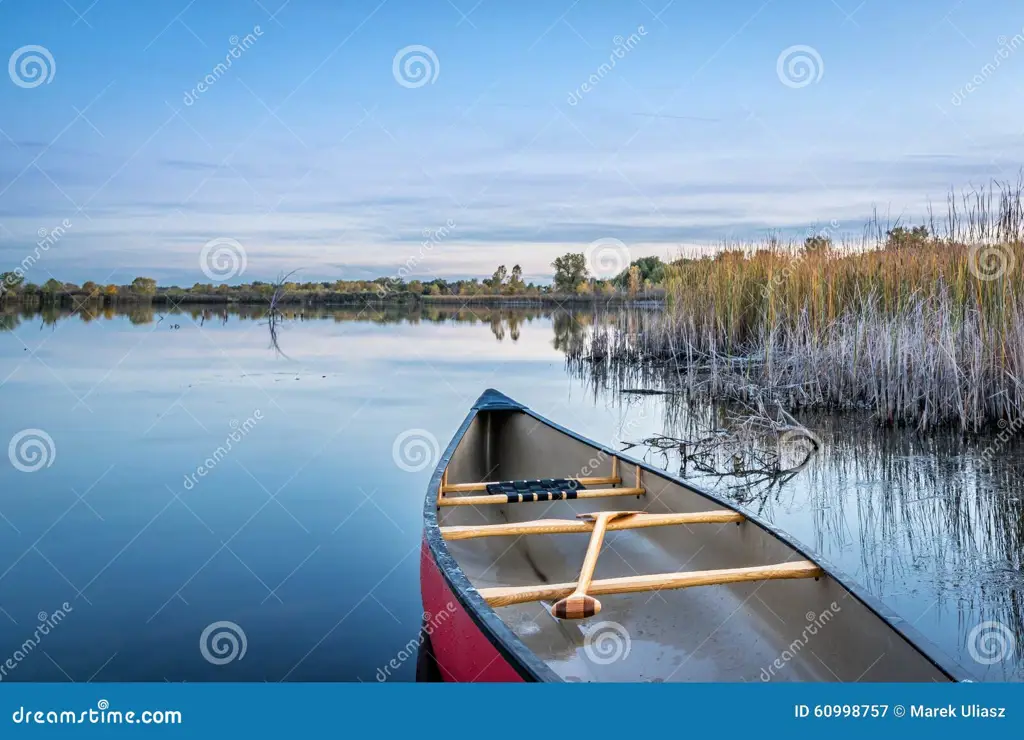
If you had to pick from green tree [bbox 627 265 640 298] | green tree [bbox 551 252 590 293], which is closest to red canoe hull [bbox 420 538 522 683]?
green tree [bbox 627 265 640 298]

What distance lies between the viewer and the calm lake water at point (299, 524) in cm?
422

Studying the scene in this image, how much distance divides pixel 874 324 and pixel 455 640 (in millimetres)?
7921

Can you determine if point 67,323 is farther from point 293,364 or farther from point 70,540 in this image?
point 70,540

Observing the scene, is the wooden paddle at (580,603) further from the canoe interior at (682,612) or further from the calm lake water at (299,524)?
the calm lake water at (299,524)

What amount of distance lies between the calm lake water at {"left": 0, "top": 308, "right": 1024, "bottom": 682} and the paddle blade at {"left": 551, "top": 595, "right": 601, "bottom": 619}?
130 centimetres

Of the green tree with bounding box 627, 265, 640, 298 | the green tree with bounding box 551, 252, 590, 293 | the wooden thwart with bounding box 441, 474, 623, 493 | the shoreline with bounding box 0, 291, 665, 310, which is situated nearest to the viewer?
the wooden thwart with bounding box 441, 474, 623, 493

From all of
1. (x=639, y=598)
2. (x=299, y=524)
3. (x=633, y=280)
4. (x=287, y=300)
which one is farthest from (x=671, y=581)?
(x=287, y=300)

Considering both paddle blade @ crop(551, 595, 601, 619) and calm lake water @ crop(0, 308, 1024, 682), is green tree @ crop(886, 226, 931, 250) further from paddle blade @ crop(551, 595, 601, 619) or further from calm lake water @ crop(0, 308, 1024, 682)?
paddle blade @ crop(551, 595, 601, 619)

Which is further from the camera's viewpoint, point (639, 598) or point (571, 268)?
point (571, 268)

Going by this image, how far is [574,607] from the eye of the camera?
3.13 meters

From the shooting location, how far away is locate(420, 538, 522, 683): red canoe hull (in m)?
2.58

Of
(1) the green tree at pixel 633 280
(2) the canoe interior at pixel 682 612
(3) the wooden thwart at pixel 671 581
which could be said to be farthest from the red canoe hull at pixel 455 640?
(1) the green tree at pixel 633 280

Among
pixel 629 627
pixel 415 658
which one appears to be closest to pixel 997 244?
pixel 629 627

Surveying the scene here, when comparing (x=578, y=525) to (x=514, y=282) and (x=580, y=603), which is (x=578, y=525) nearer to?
(x=580, y=603)
